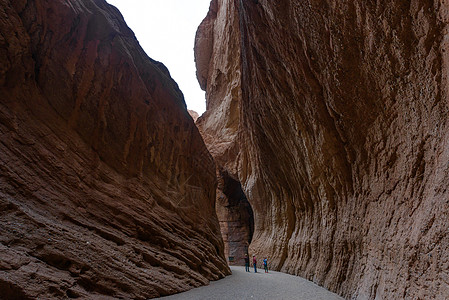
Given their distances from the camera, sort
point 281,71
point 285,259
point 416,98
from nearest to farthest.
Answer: point 416,98, point 281,71, point 285,259

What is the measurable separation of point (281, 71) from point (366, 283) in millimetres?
6312

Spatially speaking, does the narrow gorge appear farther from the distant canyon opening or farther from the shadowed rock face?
the distant canyon opening

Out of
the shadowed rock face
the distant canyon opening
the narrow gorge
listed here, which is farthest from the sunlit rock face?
the distant canyon opening

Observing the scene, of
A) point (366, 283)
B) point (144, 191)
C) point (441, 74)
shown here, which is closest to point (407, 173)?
point (441, 74)

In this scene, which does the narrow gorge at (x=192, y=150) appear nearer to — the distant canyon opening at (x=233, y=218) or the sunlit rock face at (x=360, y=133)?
the sunlit rock face at (x=360, y=133)

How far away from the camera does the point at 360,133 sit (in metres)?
5.84

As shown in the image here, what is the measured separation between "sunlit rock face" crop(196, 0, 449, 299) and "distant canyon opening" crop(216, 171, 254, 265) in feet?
34.8

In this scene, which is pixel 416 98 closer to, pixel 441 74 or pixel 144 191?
pixel 441 74

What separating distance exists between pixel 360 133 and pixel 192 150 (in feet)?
23.4

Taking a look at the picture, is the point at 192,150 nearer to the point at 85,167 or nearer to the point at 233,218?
the point at 85,167

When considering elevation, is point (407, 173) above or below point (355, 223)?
above

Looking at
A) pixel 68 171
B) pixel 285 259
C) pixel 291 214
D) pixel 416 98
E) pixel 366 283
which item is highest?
pixel 416 98

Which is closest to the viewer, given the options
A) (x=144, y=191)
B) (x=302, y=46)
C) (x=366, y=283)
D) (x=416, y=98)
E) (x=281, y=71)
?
(x=416, y=98)

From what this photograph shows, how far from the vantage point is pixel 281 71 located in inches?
341
